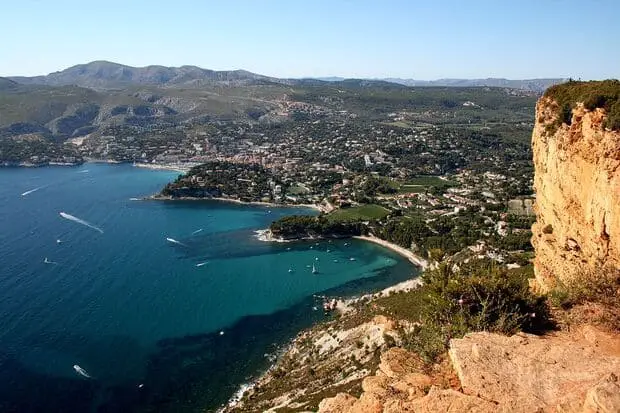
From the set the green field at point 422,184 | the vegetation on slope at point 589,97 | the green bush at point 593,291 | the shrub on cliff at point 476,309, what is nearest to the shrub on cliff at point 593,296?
the green bush at point 593,291

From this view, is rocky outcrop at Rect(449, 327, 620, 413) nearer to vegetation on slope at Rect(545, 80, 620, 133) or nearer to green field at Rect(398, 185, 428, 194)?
vegetation on slope at Rect(545, 80, 620, 133)

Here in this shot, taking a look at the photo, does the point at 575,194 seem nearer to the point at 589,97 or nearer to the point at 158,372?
the point at 589,97

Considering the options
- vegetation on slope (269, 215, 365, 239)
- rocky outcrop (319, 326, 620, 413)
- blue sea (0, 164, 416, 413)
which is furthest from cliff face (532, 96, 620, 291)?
vegetation on slope (269, 215, 365, 239)

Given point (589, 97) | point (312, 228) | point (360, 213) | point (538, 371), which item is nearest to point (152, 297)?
point (312, 228)

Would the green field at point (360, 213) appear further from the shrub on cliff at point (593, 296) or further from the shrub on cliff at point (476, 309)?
the shrub on cliff at point (593, 296)

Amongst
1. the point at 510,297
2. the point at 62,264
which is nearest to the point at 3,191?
the point at 62,264

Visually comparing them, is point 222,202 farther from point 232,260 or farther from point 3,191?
point 3,191
